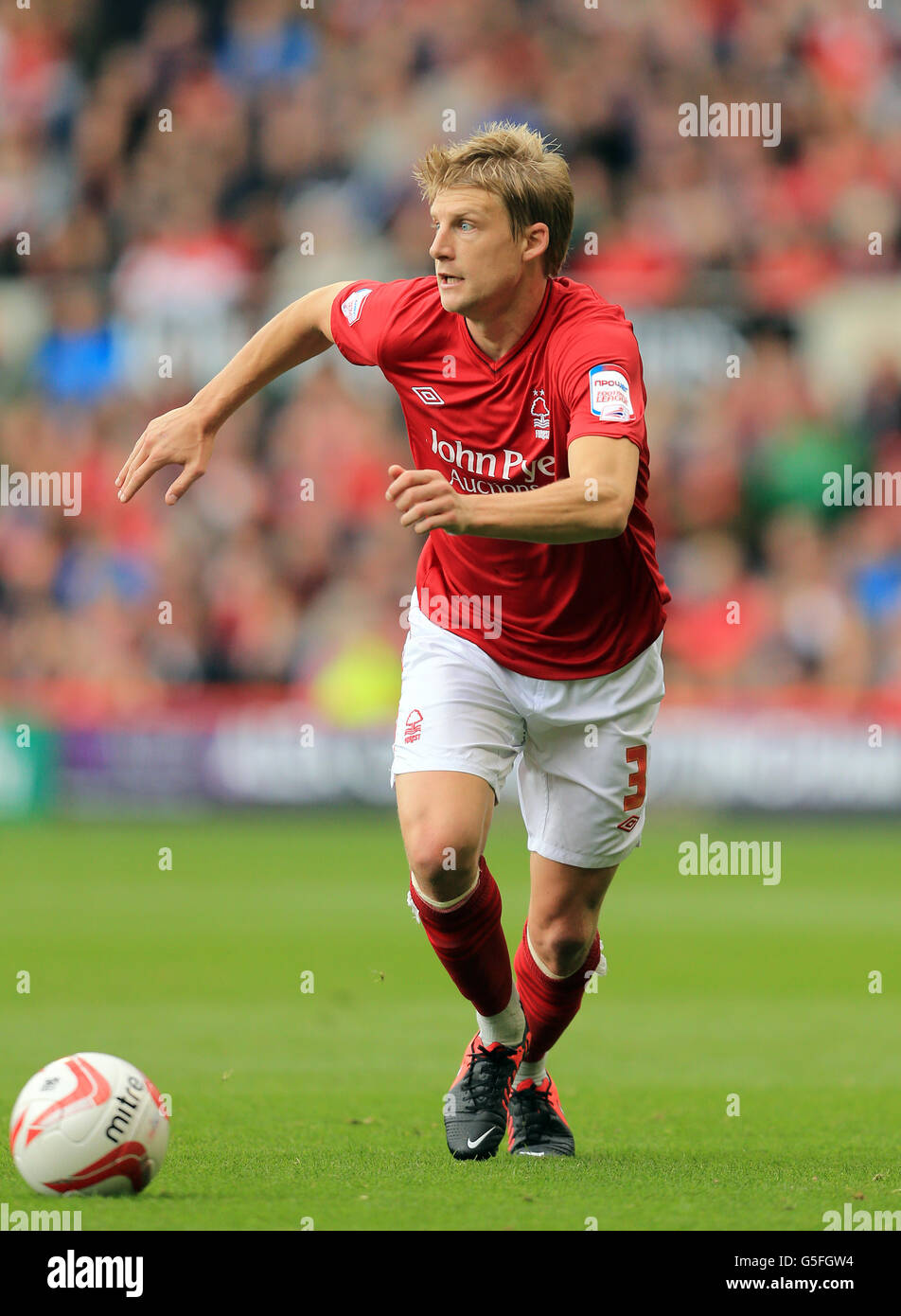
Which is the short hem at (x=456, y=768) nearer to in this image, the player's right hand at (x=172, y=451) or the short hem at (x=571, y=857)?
the short hem at (x=571, y=857)

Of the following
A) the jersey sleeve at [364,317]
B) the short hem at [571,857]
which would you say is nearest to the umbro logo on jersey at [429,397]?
the jersey sleeve at [364,317]

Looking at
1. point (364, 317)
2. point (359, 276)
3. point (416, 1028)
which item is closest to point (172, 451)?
point (364, 317)

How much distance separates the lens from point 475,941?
539cm

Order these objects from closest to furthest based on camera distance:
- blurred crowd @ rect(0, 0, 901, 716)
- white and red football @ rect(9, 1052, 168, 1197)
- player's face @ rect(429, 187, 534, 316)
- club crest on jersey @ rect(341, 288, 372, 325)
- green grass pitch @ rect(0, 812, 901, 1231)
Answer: white and red football @ rect(9, 1052, 168, 1197)
green grass pitch @ rect(0, 812, 901, 1231)
player's face @ rect(429, 187, 534, 316)
club crest on jersey @ rect(341, 288, 372, 325)
blurred crowd @ rect(0, 0, 901, 716)

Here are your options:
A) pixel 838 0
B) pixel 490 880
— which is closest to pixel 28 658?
pixel 838 0

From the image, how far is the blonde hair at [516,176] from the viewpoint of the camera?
5.16 metres

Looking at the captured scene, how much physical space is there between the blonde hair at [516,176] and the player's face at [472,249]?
34mm

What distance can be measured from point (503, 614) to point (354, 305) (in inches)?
40.1

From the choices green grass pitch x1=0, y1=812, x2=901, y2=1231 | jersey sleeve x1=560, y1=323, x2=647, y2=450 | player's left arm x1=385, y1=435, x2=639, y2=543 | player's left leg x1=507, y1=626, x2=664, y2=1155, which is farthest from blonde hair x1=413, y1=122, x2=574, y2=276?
green grass pitch x1=0, y1=812, x2=901, y2=1231

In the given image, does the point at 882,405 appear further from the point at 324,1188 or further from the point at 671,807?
the point at 324,1188

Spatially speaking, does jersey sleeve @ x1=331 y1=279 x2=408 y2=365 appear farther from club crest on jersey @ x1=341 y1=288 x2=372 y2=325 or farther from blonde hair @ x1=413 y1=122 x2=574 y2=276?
blonde hair @ x1=413 y1=122 x2=574 y2=276

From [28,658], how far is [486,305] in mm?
12189

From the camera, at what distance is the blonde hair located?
16.9ft
